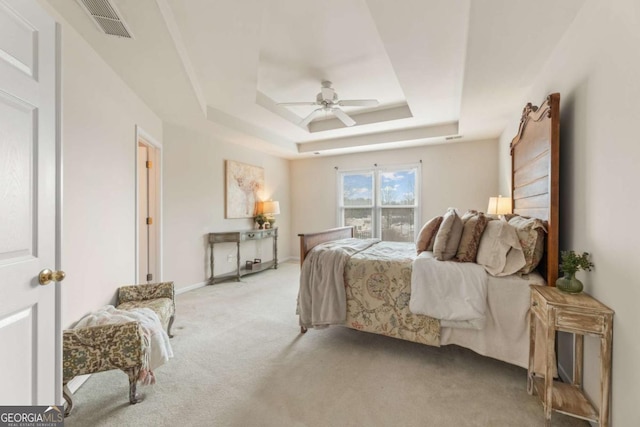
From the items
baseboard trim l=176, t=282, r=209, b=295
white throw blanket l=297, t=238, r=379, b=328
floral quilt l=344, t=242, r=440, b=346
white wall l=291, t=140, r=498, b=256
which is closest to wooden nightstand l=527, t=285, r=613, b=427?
floral quilt l=344, t=242, r=440, b=346

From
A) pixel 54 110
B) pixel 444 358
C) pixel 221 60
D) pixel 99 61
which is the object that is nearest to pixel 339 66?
pixel 221 60

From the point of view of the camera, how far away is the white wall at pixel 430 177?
4844 mm

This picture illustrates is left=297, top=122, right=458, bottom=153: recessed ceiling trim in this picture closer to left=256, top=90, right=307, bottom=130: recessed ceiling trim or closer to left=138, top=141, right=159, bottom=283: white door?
left=256, top=90, right=307, bottom=130: recessed ceiling trim

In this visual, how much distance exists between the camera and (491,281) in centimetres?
199

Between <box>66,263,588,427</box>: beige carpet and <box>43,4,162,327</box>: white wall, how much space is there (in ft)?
2.49

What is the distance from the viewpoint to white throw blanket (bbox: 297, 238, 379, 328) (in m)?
2.47

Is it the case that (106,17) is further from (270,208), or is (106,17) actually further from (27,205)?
(270,208)

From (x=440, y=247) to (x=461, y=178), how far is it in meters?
3.32

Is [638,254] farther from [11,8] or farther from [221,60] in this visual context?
[221,60]

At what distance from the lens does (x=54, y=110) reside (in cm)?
121

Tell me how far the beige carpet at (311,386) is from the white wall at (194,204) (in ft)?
4.96

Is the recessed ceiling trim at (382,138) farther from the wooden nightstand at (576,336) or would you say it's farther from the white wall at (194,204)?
the wooden nightstand at (576,336)

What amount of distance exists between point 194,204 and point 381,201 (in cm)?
364

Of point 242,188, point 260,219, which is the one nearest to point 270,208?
point 260,219
